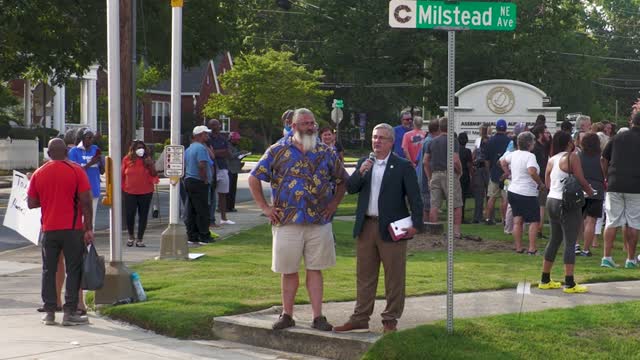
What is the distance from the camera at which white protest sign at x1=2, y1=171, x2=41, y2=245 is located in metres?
12.0

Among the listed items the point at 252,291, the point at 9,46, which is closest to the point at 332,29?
the point at 9,46

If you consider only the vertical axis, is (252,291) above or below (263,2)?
below

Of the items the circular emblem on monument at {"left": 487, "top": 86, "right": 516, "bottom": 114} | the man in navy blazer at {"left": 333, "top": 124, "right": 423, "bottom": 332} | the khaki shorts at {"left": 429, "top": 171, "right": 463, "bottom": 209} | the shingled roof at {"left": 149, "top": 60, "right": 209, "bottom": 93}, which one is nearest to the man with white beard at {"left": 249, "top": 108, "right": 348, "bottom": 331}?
the man in navy blazer at {"left": 333, "top": 124, "right": 423, "bottom": 332}

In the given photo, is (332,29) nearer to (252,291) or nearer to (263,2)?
(263,2)

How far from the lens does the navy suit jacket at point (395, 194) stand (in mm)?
9023

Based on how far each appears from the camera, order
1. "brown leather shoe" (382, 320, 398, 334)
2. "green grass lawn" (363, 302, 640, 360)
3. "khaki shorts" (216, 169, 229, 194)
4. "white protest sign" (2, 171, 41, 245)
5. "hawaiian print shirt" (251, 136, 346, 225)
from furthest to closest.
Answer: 1. "khaki shorts" (216, 169, 229, 194)
2. "white protest sign" (2, 171, 41, 245)
3. "hawaiian print shirt" (251, 136, 346, 225)
4. "brown leather shoe" (382, 320, 398, 334)
5. "green grass lawn" (363, 302, 640, 360)

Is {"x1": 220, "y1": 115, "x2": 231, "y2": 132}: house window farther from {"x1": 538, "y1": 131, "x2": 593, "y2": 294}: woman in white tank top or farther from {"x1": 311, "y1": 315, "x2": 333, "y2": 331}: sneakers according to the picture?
{"x1": 311, "y1": 315, "x2": 333, "y2": 331}: sneakers

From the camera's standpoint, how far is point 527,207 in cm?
1527

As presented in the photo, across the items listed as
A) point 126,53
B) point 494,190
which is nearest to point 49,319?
point 126,53

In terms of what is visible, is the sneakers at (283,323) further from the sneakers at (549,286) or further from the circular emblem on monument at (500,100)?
the circular emblem on monument at (500,100)

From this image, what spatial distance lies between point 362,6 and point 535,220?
44913 mm

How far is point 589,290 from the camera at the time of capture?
11.4 m

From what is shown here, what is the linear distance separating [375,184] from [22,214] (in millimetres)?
4950

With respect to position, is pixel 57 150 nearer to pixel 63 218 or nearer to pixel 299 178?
pixel 63 218
